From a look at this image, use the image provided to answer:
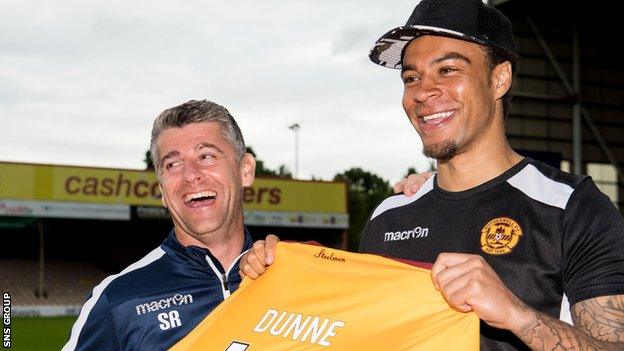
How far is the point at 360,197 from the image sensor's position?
221 feet

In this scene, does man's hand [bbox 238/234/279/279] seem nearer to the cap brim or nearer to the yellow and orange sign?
the cap brim

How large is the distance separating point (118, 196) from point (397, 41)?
1337 inches

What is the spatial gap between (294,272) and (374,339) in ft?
1.94

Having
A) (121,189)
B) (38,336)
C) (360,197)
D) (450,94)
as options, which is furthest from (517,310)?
(360,197)

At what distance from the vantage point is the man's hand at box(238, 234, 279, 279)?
12.0 ft

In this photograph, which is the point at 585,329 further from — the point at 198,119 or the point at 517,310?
the point at 198,119

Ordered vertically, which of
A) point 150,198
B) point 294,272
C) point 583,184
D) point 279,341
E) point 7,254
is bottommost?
point 7,254

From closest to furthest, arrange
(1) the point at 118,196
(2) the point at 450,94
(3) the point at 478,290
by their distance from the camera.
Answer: (3) the point at 478,290
(2) the point at 450,94
(1) the point at 118,196

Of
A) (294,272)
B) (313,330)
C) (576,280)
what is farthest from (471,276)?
(294,272)

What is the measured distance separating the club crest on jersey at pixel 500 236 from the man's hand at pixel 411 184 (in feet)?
1.80

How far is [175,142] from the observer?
12.9 feet

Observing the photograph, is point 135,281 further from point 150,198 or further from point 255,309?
point 150,198

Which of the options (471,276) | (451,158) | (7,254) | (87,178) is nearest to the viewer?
(471,276)

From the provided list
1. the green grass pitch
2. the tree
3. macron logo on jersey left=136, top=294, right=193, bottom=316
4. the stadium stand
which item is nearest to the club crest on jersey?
macron logo on jersey left=136, top=294, right=193, bottom=316
